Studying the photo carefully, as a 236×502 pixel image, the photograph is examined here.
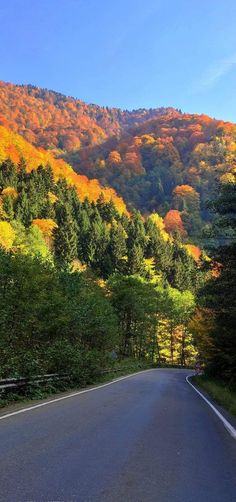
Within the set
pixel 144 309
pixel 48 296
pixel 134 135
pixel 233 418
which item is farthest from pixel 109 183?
pixel 233 418

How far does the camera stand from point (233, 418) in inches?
526

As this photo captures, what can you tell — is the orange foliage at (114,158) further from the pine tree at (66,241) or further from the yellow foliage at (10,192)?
the yellow foliage at (10,192)

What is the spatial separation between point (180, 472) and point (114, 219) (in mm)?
104817

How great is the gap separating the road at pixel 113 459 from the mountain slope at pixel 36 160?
308ft

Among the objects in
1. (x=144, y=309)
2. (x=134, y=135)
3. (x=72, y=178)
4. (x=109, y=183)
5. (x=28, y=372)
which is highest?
(x=134, y=135)

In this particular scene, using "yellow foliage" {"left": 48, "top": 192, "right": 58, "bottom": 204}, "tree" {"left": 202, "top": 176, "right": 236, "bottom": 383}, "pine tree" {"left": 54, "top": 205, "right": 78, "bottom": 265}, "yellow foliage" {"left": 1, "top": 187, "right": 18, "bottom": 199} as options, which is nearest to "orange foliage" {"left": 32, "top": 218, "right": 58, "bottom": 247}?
"pine tree" {"left": 54, "top": 205, "right": 78, "bottom": 265}

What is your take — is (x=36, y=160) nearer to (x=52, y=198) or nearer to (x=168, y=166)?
(x=52, y=198)

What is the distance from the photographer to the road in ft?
16.9

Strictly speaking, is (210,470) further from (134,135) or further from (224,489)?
(134,135)

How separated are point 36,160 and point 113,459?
109 meters

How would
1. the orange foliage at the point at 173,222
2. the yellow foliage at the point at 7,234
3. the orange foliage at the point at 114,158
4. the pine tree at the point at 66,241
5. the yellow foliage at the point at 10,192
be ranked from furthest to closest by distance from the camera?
the orange foliage at the point at 114,158, the orange foliage at the point at 173,222, the yellow foliage at the point at 10,192, the pine tree at the point at 66,241, the yellow foliage at the point at 7,234

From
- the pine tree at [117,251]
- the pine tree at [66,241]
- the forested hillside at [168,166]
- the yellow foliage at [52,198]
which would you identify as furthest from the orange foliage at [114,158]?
the pine tree at [66,241]

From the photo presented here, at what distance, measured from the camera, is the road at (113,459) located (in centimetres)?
516

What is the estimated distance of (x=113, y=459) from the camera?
673 cm
